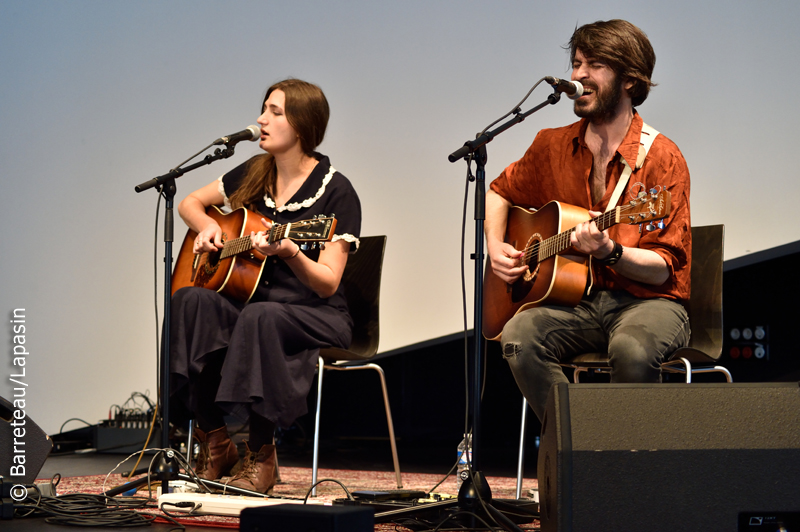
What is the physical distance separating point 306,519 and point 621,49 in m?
1.52

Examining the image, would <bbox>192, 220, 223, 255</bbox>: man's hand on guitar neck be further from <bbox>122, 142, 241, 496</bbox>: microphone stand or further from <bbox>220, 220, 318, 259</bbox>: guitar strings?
<bbox>122, 142, 241, 496</bbox>: microphone stand

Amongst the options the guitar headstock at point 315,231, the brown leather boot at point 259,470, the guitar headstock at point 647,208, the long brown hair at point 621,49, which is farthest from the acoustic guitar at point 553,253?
the brown leather boot at point 259,470

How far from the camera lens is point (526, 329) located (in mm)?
1927

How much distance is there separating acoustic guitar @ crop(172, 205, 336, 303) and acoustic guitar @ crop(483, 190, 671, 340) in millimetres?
578

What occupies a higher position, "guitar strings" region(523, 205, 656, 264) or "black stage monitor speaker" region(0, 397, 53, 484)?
"guitar strings" region(523, 205, 656, 264)

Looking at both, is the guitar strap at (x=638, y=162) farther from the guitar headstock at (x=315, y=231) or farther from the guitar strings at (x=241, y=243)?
the guitar strings at (x=241, y=243)

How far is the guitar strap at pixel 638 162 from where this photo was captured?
1.98 meters

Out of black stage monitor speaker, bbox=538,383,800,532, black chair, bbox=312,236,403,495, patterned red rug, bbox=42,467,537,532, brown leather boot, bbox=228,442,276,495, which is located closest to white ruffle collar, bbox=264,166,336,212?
black chair, bbox=312,236,403,495

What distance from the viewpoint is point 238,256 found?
8.16 ft

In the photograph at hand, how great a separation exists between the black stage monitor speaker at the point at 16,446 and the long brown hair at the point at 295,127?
3.59ft

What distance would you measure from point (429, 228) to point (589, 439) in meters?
2.39

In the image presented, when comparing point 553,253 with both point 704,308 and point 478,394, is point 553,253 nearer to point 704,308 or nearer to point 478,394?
point 478,394

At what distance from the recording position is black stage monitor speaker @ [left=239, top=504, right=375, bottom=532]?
107 cm

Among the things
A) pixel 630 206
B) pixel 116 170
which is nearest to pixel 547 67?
pixel 630 206
